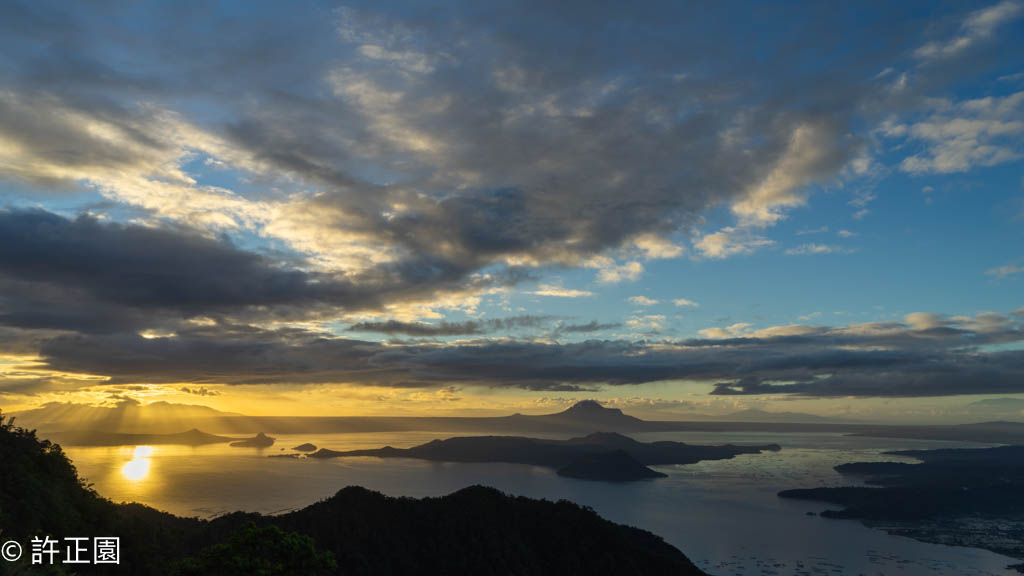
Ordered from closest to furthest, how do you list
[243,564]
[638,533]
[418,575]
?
[243,564] < [418,575] < [638,533]

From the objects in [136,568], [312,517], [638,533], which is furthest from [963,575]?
[136,568]

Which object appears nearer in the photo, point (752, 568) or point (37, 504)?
point (37, 504)

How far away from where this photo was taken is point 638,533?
14700 cm

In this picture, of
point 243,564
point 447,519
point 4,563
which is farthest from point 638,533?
point 4,563

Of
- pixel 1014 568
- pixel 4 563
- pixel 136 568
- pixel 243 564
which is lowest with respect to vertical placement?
pixel 1014 568

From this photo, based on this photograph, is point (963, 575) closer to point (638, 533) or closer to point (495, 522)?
point (638, 533)

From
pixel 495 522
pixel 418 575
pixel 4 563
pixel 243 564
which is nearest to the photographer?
pixel 4 563

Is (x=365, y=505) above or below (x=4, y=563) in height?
below

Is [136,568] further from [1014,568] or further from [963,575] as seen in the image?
[1014,568]

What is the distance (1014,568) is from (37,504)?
275687 mm

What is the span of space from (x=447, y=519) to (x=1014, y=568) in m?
212

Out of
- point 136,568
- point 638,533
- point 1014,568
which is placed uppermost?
point 136,568

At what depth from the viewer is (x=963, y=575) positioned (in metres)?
189

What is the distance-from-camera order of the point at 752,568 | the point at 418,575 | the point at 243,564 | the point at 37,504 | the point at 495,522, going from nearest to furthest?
the point at 243,564 → the point at 37,504 → the point at 418,575 → the point at 495,522 → the point at 752,568
